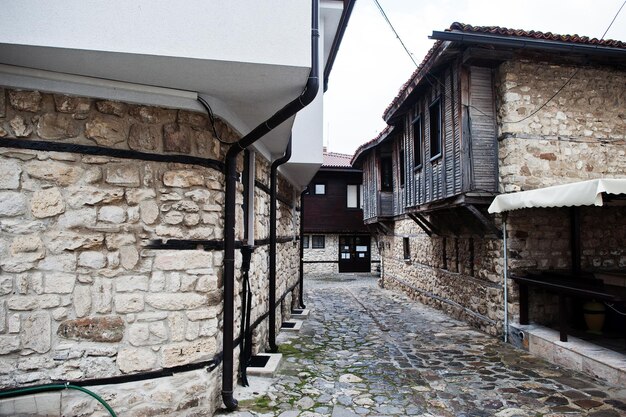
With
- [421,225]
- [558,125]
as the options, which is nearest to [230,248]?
[558,125]

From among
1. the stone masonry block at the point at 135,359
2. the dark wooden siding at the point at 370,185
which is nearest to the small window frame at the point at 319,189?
the dark wooden siding at the point at 370,185

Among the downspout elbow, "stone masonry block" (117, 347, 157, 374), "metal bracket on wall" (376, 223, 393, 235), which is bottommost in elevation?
the downspout elbow

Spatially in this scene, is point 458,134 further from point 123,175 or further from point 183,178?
point 123,175

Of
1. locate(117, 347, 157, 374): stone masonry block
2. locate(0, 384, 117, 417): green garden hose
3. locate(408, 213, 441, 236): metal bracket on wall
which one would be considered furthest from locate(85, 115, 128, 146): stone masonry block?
locate(408, 213, 441, 236): metal bracket on wall

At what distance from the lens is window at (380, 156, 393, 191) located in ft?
47.6

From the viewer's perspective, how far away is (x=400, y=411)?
4035mm

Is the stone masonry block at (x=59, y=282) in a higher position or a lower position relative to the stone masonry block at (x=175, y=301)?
higher

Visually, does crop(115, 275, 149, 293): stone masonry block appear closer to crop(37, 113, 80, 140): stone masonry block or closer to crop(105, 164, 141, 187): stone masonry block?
crop(105, 164, 141, 187): stone masonry block

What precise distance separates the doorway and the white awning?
14919 millimetres

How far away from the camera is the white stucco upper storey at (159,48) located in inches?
106

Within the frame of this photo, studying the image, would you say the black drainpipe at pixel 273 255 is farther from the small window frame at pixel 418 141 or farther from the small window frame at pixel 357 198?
the small window frame at pixel 357 198

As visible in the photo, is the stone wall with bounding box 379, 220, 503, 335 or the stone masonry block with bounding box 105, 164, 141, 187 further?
the stone wall with bounding box 379, 220, 503, 335

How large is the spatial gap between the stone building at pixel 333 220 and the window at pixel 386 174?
5.72 metres

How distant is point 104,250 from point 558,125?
23.4 ft
